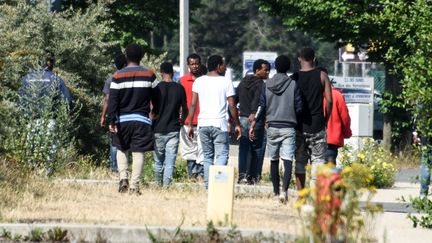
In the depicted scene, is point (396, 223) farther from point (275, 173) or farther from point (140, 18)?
point (140, 18)

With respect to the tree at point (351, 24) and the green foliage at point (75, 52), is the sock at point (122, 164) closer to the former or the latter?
the green foliage at point (75, 52)

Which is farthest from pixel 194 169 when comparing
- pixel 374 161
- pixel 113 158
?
pixel 374 161

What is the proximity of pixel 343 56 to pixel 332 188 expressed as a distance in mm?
25431

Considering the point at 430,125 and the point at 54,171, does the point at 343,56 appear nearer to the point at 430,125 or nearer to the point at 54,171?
the point at 54,171

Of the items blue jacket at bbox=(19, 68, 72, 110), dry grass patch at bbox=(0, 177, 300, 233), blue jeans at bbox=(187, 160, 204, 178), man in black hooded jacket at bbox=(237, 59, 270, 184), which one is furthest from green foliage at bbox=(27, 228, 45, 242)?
blue jeans at bbox=(187, 160, 204, 178)

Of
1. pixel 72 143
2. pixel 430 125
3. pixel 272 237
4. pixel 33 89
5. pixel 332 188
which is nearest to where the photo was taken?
pixel 332 188

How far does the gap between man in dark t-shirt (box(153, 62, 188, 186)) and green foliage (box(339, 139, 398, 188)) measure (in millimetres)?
3622

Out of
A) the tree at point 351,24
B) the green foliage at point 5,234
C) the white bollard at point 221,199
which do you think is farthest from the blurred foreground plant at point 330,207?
the tree at point 351,24

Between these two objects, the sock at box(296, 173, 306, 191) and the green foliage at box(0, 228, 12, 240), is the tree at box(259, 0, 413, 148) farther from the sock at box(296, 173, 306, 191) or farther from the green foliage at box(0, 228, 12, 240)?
the green foliage at box(0, 228, 12, 240)

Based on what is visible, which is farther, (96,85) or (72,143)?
(96,85)

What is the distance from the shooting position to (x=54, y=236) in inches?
445

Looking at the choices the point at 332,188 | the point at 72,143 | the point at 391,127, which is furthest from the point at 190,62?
the point at 391,127

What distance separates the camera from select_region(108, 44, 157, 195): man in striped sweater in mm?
15156

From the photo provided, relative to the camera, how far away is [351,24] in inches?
1128
